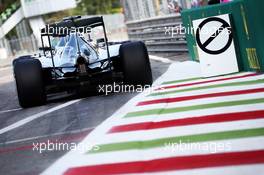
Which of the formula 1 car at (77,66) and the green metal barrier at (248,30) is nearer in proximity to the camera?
the green metal barrier at (248,30)

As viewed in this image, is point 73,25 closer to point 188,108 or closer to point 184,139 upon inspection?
→ point 188,108

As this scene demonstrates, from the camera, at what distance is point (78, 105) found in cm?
1062

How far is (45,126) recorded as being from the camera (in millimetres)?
8867

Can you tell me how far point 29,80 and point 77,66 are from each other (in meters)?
0.90

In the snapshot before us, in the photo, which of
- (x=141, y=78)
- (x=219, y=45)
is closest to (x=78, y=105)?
(x=141, y=78)

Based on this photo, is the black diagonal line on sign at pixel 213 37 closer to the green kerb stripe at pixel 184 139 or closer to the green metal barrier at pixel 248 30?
the green metal barrier at pixel 248 30

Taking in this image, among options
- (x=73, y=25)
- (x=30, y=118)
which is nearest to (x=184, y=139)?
(x=30, y=118)

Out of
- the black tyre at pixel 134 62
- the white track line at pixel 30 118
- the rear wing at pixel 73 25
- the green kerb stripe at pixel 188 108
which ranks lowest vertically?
the green kerb stripe at pixel 188 108

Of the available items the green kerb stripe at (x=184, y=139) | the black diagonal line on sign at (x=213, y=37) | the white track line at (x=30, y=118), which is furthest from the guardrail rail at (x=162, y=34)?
the green kerb stripe at (x=184, y=139)

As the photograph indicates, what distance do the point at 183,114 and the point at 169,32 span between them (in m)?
12.1

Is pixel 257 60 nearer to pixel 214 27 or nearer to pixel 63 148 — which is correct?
pixel 214 27

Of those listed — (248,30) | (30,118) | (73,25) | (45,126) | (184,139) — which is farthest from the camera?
(73,25)

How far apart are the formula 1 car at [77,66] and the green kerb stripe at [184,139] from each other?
15.8 feet

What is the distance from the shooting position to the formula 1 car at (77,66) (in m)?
11.3
